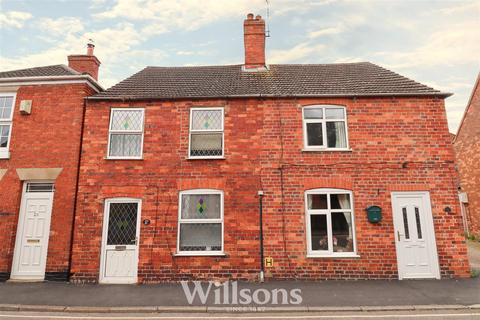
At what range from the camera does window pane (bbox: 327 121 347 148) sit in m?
8.86

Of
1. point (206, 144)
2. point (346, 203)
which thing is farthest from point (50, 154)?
point (346, 203)

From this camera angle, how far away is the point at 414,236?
8203mm

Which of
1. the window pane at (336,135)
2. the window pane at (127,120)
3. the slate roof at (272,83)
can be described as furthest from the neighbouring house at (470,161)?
the window pane at (127,120)

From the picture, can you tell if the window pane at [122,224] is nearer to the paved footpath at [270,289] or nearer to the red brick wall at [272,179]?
the red brick wall at [272,179]

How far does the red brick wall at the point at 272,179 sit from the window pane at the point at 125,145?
266 mm

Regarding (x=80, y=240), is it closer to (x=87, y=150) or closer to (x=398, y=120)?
(x=87, y=150)

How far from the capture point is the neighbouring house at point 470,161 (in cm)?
1520

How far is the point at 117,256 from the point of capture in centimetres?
822

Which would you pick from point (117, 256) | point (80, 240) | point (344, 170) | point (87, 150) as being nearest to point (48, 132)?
point (87, 150)

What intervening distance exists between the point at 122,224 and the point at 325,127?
23.1 ft

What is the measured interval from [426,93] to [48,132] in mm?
12284

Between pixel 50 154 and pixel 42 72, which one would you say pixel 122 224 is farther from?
pixel 42 72

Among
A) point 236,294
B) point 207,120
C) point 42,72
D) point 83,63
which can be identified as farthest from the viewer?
point 83,63

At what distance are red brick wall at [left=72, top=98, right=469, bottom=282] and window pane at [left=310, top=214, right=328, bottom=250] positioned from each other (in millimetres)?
373
